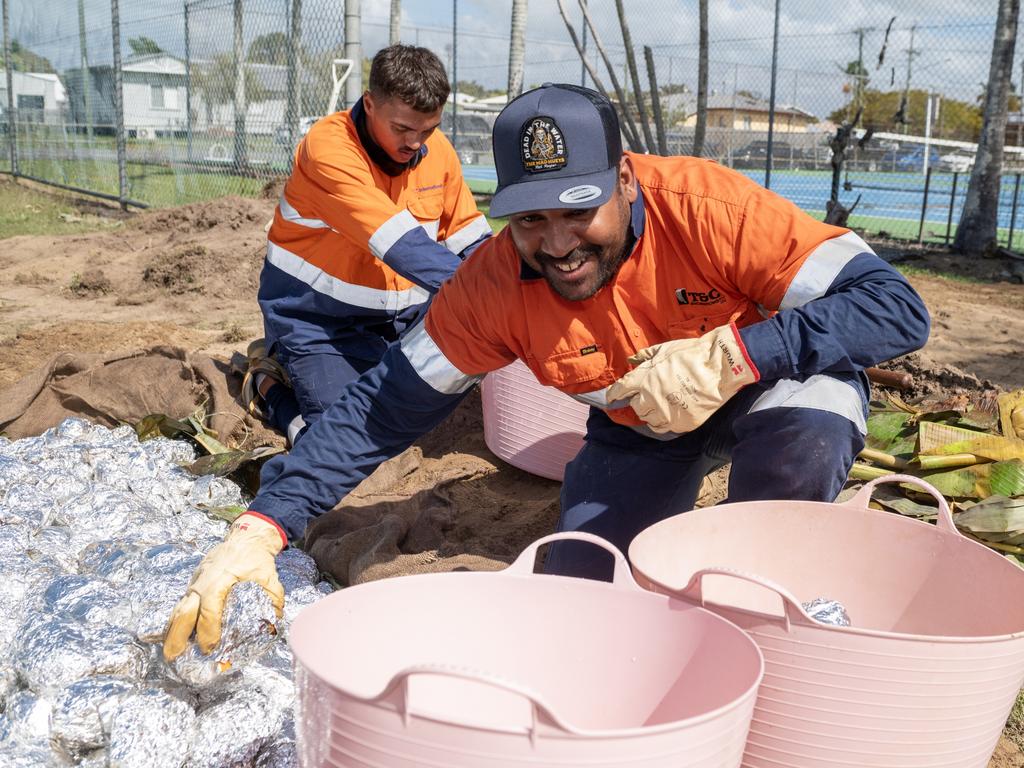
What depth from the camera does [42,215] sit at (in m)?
13.7

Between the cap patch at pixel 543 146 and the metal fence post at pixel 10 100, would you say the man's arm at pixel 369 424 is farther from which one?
the metal fence post at pixel 10 100

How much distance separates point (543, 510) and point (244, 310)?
4.12 meters

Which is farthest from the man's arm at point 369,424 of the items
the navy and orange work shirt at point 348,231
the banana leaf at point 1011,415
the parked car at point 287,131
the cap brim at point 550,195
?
the parked car at point 287,131

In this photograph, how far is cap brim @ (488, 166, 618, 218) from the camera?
2.07 m

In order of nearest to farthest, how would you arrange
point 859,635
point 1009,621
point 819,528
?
point 859,635 < point 1009,621 < point 819,528

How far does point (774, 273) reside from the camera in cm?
226

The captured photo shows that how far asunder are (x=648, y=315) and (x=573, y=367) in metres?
0.22

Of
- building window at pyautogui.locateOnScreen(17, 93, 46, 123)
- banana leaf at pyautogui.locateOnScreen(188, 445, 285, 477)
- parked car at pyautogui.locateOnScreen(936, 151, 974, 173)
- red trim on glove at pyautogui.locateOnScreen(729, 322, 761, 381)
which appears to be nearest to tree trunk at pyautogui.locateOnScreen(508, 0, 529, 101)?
banana leaf at pyautogui.locateOnScreen(188, 445, 285, 477)

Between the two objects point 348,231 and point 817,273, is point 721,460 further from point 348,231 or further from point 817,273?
point 348,231

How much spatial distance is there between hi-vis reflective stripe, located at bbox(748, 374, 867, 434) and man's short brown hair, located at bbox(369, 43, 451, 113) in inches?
77.9

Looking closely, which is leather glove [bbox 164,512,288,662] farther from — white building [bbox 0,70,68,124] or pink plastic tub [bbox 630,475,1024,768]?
white building [bbox 0,70,68,124]

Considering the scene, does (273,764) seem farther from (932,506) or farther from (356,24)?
(356,24)

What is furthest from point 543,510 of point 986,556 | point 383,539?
point 986,556

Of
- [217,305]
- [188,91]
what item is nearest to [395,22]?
[188,91]
